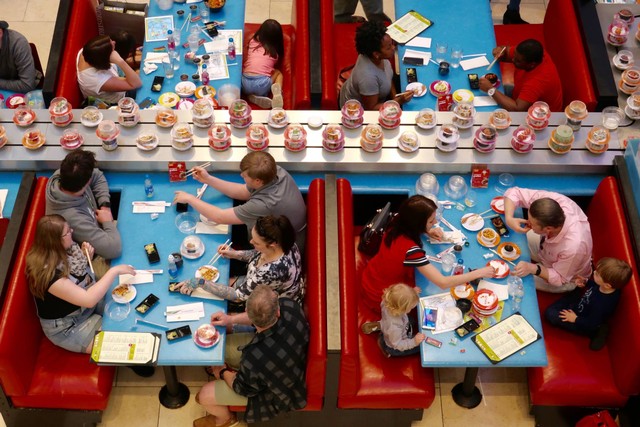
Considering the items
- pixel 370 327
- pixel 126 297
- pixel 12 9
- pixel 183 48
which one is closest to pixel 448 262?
pixel 370 327

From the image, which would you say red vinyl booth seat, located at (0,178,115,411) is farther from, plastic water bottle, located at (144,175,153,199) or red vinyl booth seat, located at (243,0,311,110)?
red vinyl booth seat, located at (243,0,311,110)

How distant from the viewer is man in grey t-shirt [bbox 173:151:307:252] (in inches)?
187

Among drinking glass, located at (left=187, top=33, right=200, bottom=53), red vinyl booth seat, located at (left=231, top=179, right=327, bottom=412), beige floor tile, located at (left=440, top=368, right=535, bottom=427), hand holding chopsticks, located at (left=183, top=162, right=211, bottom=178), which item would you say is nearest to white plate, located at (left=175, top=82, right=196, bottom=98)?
drinking glass, located at (left=187, top=33, right=200, bottom=53)

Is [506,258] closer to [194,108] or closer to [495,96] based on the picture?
[495,96]

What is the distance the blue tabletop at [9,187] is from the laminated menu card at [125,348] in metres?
1.18

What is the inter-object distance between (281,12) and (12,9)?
279 centimetres

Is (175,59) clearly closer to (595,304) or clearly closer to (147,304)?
(147,304)

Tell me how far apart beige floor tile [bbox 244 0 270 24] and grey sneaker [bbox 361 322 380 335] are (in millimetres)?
4114

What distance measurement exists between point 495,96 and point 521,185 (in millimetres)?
908

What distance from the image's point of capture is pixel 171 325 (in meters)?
4.51

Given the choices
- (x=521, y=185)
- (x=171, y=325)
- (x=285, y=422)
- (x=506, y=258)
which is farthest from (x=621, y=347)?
(x=171, y=325)

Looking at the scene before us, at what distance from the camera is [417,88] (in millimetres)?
5883

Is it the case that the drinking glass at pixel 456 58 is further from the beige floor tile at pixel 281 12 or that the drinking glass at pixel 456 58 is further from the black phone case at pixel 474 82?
the beige floor tile at pixel 281 12

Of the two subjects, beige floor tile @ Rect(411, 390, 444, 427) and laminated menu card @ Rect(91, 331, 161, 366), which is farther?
beige floor tile @ Rect(411, 390, 444, 427)
